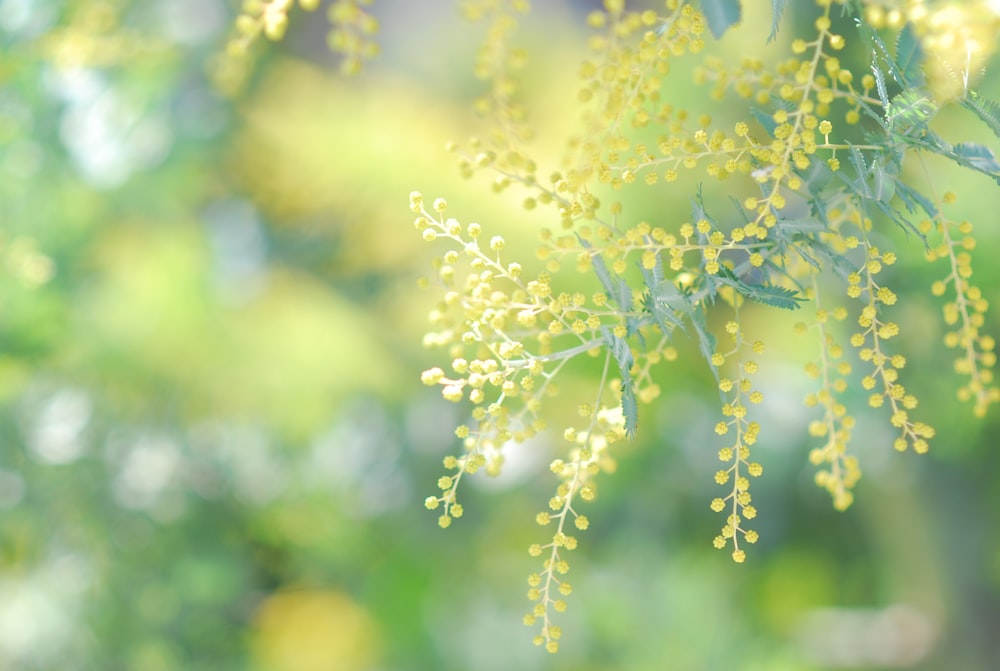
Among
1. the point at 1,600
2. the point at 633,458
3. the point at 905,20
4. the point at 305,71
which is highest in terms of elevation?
the point at 305,71

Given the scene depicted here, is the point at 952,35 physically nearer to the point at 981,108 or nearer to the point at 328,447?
the point at 981,108

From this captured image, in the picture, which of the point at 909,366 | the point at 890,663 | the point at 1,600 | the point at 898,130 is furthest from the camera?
the point at 890,663

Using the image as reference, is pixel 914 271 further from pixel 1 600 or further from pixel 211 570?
pixel 1 600

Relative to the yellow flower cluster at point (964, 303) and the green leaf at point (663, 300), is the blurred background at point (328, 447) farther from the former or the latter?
the green leaf at point (663, 300)

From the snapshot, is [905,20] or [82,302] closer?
[905,20]

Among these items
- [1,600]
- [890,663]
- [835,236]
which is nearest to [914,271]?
[835,236]

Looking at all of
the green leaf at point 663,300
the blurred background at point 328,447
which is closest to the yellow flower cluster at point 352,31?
the green leaf at point 663,300

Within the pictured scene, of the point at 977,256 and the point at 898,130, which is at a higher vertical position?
the point at 977,256

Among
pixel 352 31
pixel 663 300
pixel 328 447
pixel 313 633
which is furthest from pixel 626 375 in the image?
pixel 313 633
